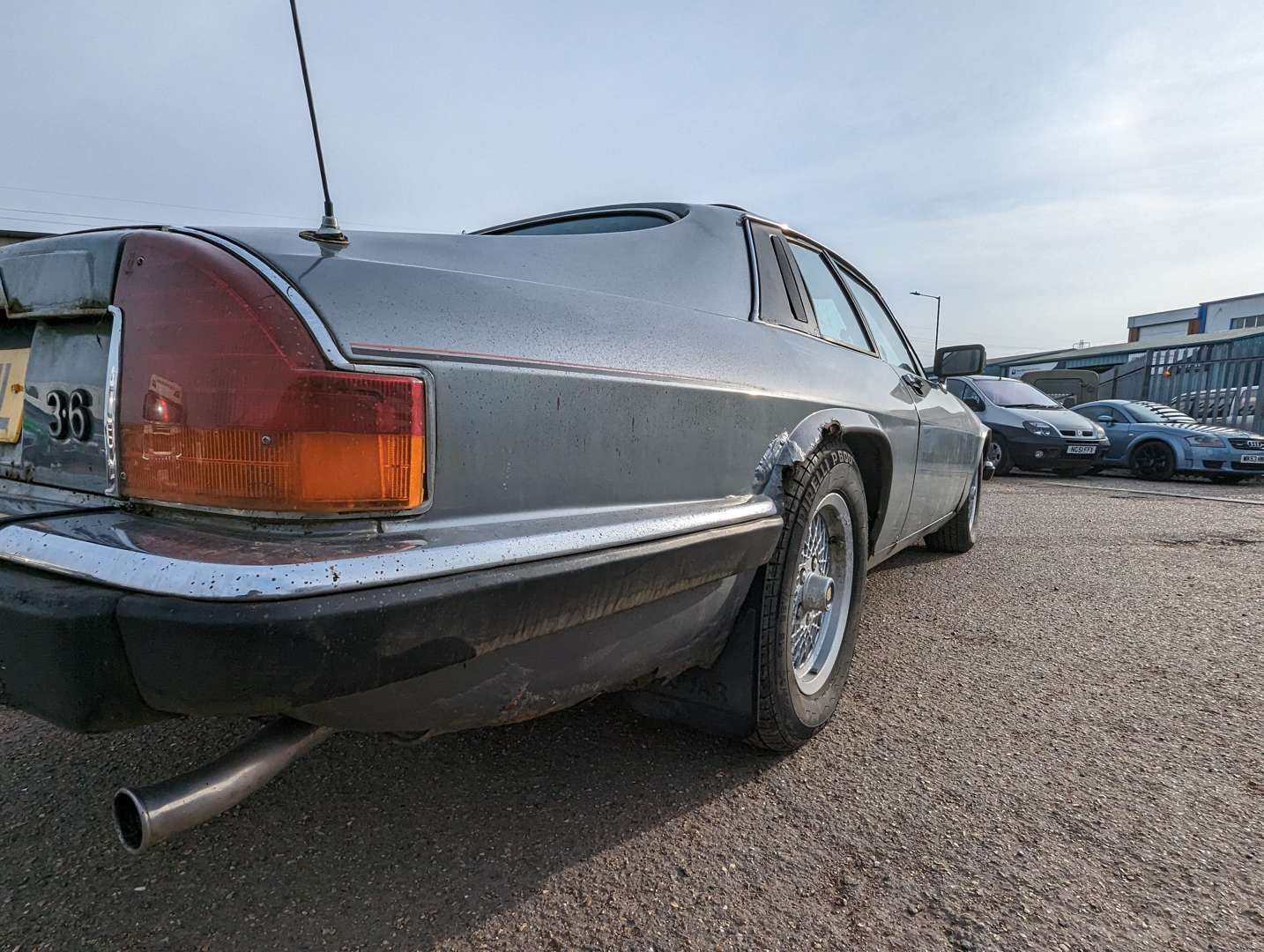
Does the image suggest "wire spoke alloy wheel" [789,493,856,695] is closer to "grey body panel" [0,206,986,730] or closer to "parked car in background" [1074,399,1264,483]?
"grey body panel" [0,206,986,730]

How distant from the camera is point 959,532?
4.62 metres

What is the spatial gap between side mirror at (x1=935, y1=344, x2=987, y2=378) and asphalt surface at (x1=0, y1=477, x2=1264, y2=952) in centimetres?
182

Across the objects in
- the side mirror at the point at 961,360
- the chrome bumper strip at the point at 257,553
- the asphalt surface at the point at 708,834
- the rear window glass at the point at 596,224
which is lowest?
the asphalt surface at the point at 708,834

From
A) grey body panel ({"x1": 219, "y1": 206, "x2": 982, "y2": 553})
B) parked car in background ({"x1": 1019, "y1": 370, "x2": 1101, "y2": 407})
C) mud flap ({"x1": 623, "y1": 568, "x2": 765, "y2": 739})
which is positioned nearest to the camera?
grey body panel ({"x1": 219, "y1": 206, "x2": 982, "y2": 553})

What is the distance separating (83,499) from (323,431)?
54 cm

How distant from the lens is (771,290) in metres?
2.13

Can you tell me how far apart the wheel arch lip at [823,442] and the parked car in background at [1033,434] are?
25.7 ft

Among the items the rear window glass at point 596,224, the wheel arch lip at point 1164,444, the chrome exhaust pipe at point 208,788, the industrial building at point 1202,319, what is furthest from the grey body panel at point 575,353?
the industrial building at point 1202,319

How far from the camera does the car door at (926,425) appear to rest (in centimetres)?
304

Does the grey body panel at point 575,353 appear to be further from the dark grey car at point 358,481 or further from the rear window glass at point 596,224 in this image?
the rear window glass at point 596,224

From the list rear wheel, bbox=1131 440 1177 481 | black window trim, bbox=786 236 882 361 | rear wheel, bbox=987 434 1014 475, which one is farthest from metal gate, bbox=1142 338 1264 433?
black window trim, bbox=786 236 882 361

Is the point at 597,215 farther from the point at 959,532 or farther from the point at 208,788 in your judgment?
the point at 959,532

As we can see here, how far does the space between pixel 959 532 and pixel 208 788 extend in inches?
176

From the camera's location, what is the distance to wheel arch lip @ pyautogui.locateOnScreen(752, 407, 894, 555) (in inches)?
71.6
